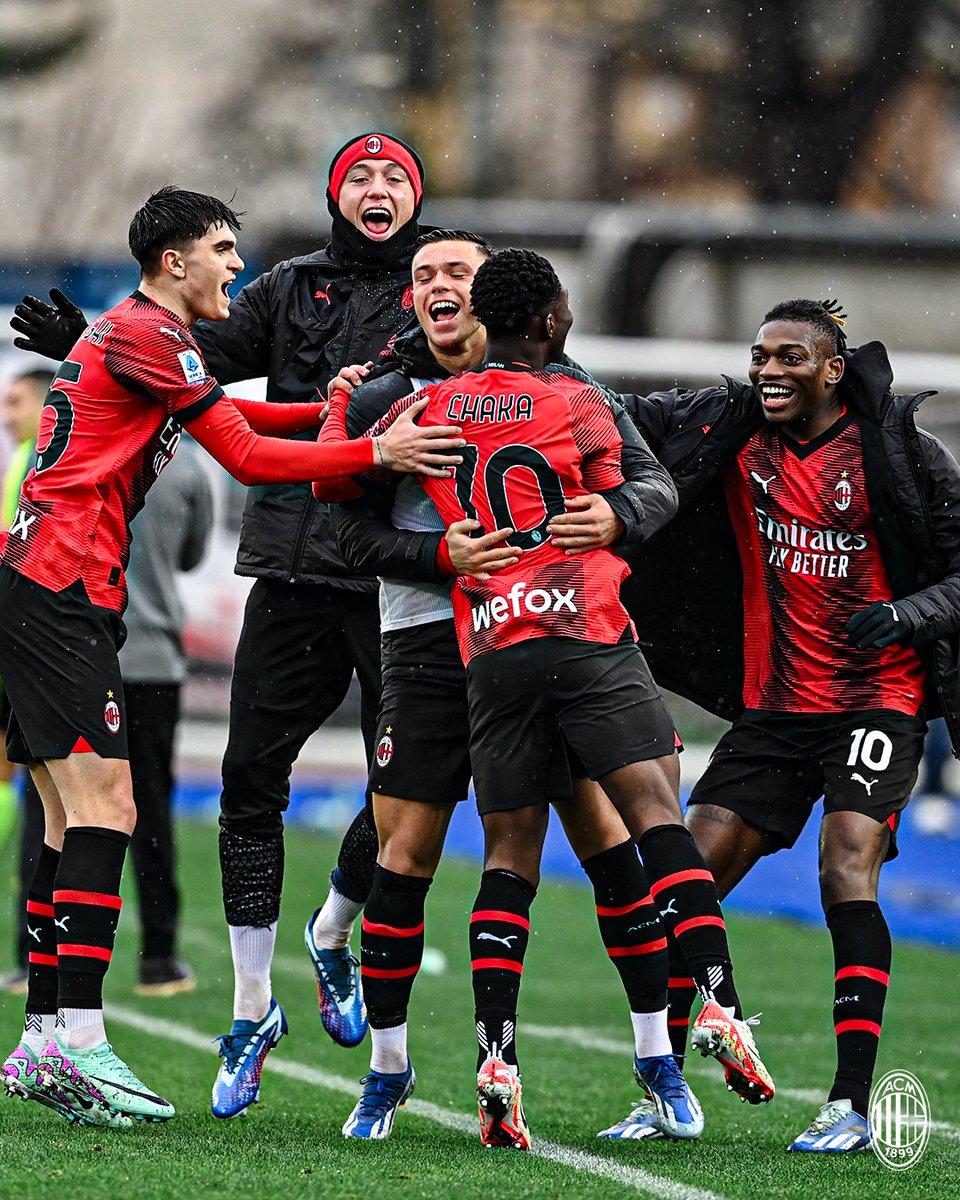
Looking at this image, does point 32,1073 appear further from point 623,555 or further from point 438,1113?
point 623,555

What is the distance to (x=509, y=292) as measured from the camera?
5.66 metres

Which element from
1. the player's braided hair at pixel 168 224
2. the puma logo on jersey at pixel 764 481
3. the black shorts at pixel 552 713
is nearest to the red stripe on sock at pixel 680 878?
the black shorts at pixel 552 713

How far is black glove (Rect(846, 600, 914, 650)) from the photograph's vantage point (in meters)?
6.11

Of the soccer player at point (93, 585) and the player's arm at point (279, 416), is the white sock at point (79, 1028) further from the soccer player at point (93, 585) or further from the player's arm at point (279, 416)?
the player's arm at point (279, 416)

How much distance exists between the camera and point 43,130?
105 feet

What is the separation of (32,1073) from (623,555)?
98.0 inches

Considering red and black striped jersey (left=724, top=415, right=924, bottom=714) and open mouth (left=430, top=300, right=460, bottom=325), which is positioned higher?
open mouth (left=430, top=300, right=460, bottom=325)

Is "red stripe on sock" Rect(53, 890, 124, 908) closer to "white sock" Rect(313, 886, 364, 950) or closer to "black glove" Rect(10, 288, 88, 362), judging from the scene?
"white sock" Rect(313, 886, 364, 950)

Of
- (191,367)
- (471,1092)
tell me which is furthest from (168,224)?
(471,1092)

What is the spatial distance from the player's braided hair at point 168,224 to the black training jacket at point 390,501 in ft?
2.15

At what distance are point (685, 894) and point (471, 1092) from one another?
179cm

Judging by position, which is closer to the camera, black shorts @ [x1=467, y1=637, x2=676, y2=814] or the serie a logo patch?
black shorts @ [x1=467, y1=637, x2=676, y2=814]

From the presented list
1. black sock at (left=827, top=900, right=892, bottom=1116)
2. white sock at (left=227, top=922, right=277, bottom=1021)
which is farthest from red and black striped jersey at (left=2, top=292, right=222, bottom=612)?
black sock at (left=827, top=900, right=892, bottom=1116)

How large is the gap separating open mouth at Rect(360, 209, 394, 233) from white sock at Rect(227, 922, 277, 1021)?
7.28ft
